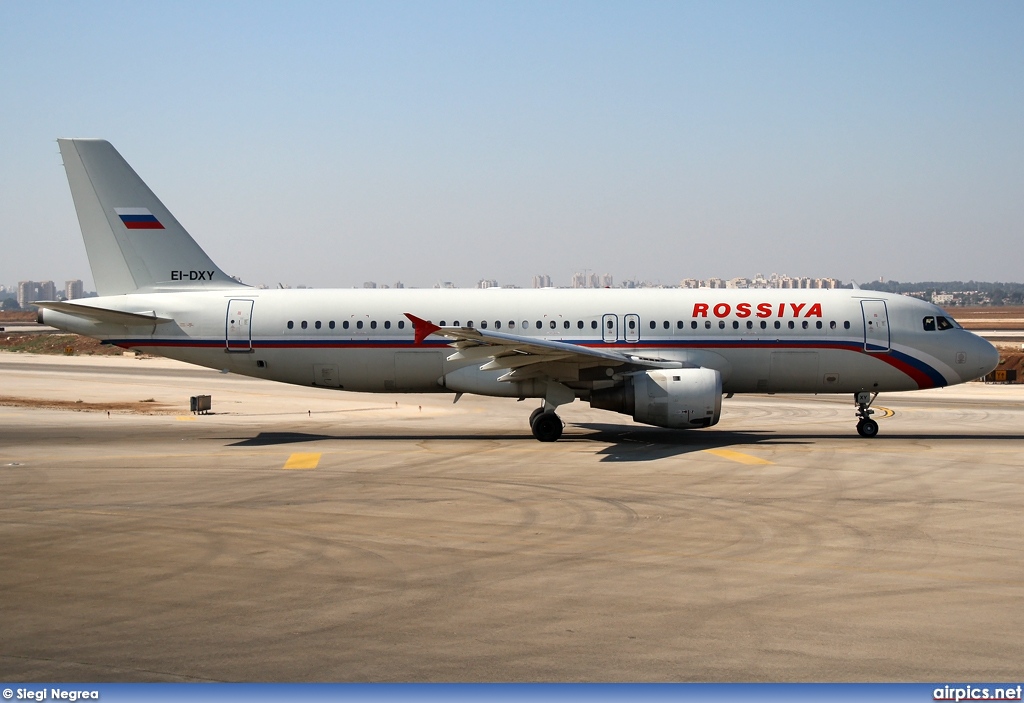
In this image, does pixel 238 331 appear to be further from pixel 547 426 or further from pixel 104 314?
pixel 547 426

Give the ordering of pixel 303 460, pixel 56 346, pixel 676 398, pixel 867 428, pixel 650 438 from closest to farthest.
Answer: pixel 303 460
pixel 676 398
pixel 650 438
pixel 867 428
pixel 56 346

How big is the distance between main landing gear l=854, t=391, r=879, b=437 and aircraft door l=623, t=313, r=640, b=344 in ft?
21.4

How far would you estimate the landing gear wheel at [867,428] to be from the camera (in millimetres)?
27016

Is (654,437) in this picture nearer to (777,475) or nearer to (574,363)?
(574,363)

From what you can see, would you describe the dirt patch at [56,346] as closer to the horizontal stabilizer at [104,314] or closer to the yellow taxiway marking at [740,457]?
the horizontal stabilizer at [104,314]

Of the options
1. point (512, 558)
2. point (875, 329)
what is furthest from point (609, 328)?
point (512, 558)

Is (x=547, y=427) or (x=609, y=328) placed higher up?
(x=609, y=328)

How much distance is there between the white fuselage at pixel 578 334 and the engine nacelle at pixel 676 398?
2325mm

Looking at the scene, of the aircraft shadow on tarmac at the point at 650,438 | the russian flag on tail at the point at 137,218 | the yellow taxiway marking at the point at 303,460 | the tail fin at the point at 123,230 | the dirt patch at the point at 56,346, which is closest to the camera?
the yellow taxiway marking at the point at 303,460

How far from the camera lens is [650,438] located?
26.9m

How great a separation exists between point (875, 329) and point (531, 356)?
32.9 feet

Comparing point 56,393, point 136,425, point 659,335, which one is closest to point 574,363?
point 659,335

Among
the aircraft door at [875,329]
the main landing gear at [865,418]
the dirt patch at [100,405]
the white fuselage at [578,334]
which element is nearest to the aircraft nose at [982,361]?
the white fuselage at [578,334]

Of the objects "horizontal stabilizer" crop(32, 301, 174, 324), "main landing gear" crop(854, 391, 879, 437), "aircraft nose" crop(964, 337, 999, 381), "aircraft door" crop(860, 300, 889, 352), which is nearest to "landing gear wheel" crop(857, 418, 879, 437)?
"main landing gear" crop(854, 391, 879, 437)
